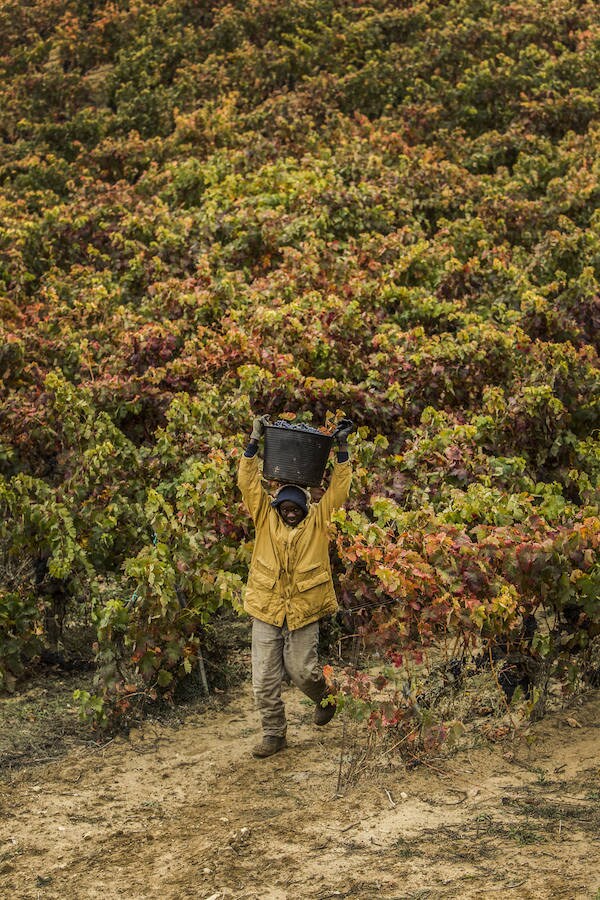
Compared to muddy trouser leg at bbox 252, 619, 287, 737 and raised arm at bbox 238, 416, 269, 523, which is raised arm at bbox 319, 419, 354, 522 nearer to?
raised arm at bbox 238, 416, 269, 523

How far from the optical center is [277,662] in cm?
512

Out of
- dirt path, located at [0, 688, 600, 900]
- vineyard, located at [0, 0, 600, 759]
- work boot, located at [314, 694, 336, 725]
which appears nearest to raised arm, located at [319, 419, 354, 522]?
vineyard, located at [0, 0, 600, 759]

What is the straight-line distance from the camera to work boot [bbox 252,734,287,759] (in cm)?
514

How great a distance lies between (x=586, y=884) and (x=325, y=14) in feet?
53.2

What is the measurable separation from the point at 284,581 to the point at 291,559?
0.13m

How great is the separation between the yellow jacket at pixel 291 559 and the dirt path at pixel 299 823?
790 millimetres

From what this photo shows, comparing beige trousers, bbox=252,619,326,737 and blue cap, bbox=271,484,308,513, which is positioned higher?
blue cap, bbox=271,484,308,513

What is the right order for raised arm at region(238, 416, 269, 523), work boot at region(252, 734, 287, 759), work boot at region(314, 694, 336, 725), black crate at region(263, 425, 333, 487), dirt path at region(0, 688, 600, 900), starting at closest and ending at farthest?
dirt path at region(0, 688, 600, 900) → black crate at region(263, 425, 333, 487) → raised arm at region(238, 416, 269, 523) → work boot at region(252, 734, 287, 759) → work boot at region(314, 694, 336, 725)

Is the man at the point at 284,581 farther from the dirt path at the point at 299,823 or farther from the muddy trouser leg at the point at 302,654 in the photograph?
the dirt path at the point at 299,823

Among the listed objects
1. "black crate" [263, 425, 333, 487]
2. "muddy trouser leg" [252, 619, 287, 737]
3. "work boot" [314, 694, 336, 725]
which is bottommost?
"work boot" [314, 694, 336, 725]

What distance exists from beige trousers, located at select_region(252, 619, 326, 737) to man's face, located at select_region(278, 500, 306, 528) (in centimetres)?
54

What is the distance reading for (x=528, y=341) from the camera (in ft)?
24.4

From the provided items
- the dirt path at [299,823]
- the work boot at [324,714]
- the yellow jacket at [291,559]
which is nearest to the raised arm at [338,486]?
the yellow jacket at [291,559]

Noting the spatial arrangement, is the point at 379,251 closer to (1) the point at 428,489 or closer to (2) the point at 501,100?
(1) the point at 428,489
